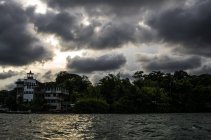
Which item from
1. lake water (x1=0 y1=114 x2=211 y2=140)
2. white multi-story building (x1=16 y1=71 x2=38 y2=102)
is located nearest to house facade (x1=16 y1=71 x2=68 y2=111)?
white multi-story building (x1=16 y1=71 x2=38 y2=102)

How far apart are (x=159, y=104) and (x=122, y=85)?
19.8m

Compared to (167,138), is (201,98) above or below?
above

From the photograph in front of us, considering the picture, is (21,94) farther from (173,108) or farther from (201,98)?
(201,98)

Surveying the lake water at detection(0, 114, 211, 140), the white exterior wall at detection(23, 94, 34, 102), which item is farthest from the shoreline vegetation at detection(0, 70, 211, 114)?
the lake water at detection(0, 114, 211, 140)

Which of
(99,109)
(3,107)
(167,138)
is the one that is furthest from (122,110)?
(167,138)

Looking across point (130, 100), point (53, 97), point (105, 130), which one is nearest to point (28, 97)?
point (53, 97)

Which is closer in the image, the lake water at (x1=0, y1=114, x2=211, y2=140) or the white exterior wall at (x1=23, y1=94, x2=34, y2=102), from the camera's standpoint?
the lake water at (x1=0, y1=114, x2=211, y2=140)

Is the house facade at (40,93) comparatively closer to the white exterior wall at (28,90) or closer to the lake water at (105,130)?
the white exterior wall at (28,90)

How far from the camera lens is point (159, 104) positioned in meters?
183

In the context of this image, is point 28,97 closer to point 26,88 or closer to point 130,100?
point 26,88

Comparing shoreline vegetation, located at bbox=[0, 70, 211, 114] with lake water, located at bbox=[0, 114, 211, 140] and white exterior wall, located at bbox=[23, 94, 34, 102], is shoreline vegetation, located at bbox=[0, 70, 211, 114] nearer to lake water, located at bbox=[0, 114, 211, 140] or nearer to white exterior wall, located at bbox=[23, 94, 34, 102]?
white exterior wall, located at bbox=[23, 94, 34, 102]

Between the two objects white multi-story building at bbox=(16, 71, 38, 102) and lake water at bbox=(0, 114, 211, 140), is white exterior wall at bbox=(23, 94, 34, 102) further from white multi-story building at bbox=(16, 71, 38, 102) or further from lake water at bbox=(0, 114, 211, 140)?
lake water at bbox=(0, 114, 211, 140)

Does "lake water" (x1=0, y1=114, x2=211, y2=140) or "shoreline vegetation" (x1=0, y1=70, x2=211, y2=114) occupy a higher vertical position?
"shoreline vegetation" (x1=0, y1=70, x2=211, y2=114)

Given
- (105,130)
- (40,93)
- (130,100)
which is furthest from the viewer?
(40,93)
